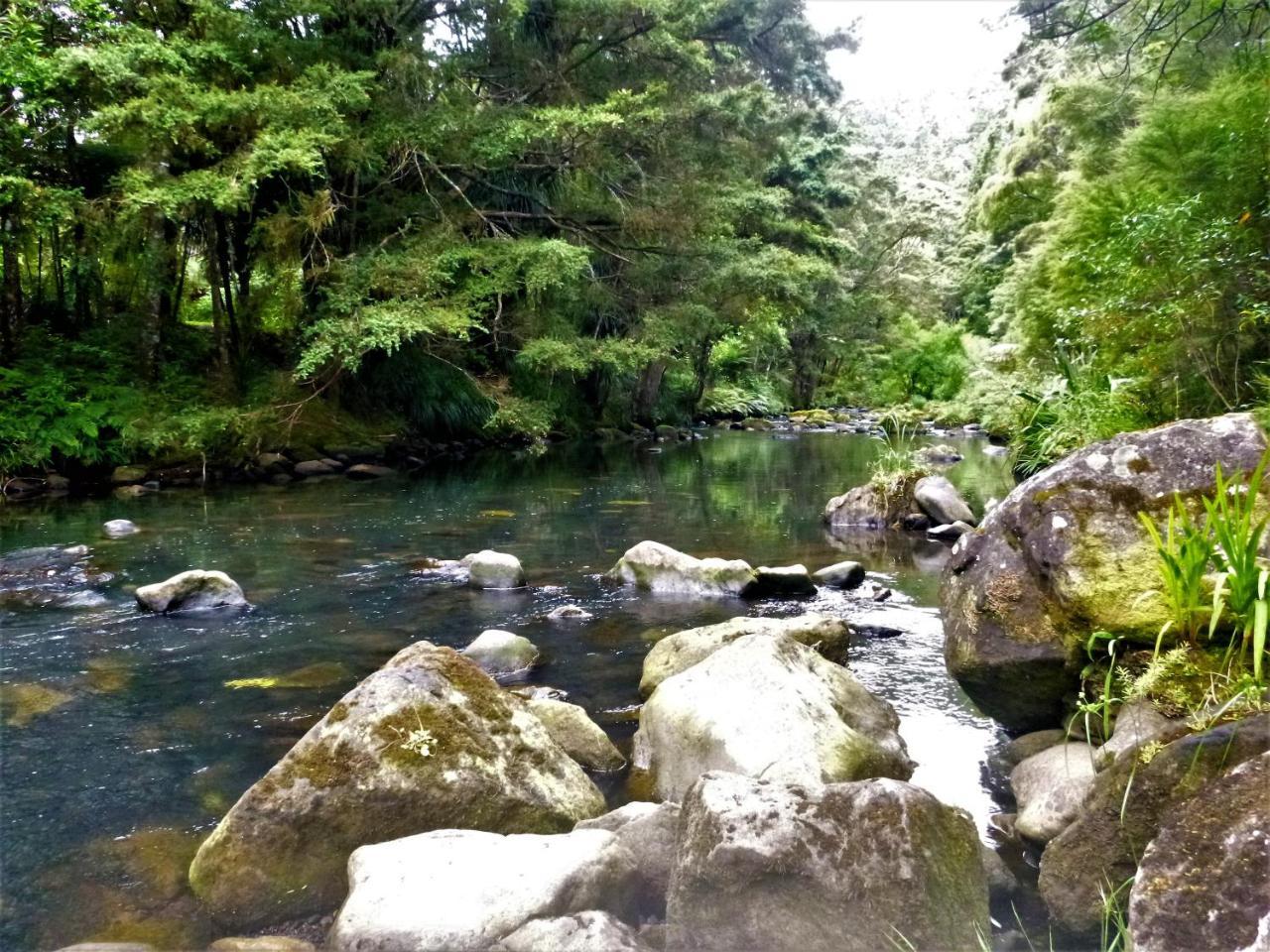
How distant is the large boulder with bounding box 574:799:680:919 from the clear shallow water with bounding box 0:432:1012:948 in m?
0.65

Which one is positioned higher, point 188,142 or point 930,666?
point 188,142

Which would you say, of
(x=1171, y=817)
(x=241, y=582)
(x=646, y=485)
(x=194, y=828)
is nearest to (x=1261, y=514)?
(x=1171, y=817)

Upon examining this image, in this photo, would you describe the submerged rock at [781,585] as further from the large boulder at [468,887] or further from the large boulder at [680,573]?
the large boulder at [468,887]

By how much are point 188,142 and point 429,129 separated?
390 cm

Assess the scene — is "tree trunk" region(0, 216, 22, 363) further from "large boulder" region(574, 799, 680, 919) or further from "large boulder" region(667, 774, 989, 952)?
"large boulder" region(667, 774, 989, 952)

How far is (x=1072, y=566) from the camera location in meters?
3.69

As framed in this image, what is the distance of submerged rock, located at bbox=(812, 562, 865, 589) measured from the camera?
7.57 meters

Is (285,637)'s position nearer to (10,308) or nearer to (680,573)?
(680,573)

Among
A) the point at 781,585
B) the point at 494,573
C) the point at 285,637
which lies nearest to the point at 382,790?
the point at 285,637

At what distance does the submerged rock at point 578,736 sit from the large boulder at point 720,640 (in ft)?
2.46

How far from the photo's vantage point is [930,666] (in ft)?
18.0

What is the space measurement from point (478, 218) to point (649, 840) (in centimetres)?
1506

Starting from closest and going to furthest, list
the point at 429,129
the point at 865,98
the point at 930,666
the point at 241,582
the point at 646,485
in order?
the point at 930,666 < the point at 241,582 < the point at 646,485 < the point at 429,129 < the point at 865,98

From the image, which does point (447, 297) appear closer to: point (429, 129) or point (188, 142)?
point (429, 129)
